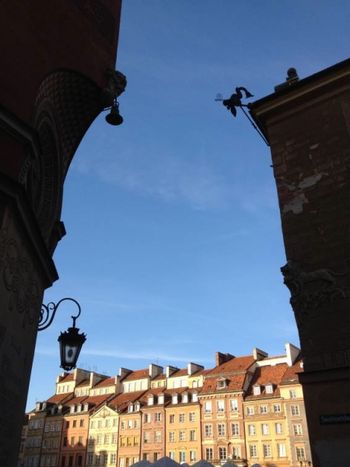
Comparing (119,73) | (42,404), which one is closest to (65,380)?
(42,404)

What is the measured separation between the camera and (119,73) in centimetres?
1122

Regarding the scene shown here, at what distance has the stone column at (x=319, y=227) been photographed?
27.3 feet

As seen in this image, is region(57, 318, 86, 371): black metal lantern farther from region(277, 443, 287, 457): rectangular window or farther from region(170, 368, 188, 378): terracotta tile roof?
region(170, 368, 188, 378): terracotta tile roof

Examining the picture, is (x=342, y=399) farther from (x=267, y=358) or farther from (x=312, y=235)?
(x=267, y=358)

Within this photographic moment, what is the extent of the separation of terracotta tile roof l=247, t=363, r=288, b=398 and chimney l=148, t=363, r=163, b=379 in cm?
1741

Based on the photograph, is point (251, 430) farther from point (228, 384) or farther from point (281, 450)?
point (228, 384)

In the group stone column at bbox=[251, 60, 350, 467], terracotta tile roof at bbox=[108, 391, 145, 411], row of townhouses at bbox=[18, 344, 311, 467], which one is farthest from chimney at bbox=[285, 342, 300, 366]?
stone column at bbox=[251, 60, 350, 467]

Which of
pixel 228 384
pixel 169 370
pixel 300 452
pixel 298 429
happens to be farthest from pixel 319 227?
pixel 169 370

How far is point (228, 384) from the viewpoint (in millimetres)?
57469

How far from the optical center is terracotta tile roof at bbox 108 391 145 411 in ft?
216

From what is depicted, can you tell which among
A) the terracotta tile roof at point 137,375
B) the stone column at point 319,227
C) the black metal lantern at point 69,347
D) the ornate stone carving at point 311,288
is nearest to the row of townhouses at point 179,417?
the terracotta tile roof at point 137,375

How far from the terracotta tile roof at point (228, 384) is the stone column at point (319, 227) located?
48.5m

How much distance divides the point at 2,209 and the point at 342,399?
6.41 m

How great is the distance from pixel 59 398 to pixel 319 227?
71.9 m
